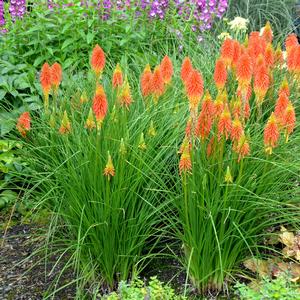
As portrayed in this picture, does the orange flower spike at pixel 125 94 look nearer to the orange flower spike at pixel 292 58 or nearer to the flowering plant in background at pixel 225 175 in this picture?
the flowering plant in background at pixel 225 175

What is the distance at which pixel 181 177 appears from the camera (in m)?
2.91

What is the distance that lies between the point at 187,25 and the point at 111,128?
288cm

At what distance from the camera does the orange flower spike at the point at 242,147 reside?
2.69m

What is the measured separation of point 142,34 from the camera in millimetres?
5324

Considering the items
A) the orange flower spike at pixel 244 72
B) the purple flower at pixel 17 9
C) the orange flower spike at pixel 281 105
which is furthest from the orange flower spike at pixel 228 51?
→ the purple flower at pixel 17 9

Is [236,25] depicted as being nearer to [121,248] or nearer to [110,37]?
[110,37]

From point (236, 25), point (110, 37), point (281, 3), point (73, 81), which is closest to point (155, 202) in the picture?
point (73, 81)

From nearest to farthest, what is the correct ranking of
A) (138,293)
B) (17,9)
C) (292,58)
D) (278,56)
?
1. (138,293)
2. (292,58)
3. (278,56)
4. (17,9)

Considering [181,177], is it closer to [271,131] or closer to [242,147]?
[242,147]

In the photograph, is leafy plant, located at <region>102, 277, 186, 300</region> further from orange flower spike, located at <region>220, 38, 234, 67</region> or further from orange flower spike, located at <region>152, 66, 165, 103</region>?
orange flower spike, located at <region>220, 38, 234, 67</region>

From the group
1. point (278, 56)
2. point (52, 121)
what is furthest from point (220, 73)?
point (278, 56)

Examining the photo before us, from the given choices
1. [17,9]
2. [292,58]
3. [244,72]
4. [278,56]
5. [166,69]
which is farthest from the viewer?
[17,9]

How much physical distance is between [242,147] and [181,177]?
1.17ft

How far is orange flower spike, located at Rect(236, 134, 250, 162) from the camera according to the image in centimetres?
269
